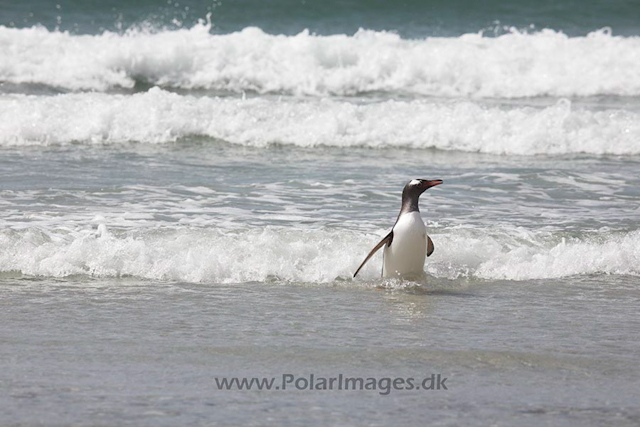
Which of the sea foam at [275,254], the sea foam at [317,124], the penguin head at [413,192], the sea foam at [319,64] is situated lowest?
the sea foam at [275,254]

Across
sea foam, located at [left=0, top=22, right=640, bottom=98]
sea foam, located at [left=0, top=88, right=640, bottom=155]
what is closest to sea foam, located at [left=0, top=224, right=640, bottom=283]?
sea foam, located at [left=0, top=88, right=640, bottom=155]

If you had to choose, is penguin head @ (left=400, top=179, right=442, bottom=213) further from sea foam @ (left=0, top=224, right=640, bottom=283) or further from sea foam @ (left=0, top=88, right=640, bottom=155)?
sea foam @ (left=0, top=88, right=640, bottom=155)

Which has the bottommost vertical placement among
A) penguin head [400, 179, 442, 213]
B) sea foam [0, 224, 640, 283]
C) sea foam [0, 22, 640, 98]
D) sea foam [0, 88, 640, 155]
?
sea foam [0, 224, 640, 283]

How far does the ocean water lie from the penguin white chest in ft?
A: 0.40

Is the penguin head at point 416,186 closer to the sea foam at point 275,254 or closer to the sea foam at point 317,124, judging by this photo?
the sea foam at point 275,254

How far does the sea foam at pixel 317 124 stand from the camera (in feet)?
39.7

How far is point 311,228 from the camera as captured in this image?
739 centimetres

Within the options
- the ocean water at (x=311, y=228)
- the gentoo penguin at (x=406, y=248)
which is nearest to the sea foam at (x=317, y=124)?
the ocean water at (x=311, y=228)

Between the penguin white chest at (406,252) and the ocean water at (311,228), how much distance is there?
0.40 feet

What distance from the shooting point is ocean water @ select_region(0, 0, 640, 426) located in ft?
14.0

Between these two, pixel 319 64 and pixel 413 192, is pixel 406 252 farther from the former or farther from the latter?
pixel 319 64

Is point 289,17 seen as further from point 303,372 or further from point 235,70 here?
point 303,372

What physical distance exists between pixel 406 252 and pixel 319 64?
10.8 meters

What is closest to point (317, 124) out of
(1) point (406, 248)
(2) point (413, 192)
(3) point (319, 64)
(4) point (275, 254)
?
(3) point (319, 64)
